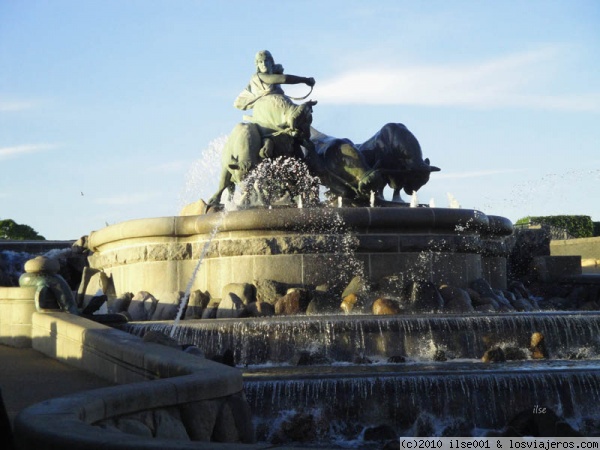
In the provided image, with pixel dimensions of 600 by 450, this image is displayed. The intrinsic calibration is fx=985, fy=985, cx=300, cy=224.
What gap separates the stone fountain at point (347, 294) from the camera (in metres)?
9.35

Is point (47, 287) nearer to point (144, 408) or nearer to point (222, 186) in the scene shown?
point (222, 186)

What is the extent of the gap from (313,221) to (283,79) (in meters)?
4.21

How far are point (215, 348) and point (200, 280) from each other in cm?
429

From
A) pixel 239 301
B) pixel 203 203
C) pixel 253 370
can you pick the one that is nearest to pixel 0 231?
pixel 203 203

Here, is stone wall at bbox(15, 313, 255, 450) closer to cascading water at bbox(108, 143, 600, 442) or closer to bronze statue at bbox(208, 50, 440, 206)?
cascading water at bbox(108, 143, 600, 442)

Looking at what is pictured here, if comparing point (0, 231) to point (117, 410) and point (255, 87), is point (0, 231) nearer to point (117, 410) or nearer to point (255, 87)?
point (255, 87)

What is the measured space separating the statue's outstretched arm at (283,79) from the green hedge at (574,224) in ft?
77.9

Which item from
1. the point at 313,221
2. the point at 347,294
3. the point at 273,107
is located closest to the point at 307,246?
the point at 313,221

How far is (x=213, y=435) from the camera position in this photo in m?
6.38

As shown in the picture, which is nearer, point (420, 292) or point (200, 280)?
point (420, 292)

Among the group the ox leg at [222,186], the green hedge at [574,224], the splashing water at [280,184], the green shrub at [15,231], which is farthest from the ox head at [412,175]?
the green shrub at [15,231]

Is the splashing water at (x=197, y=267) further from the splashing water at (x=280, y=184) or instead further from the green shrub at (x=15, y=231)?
the green shrub at (x=15, y=231)

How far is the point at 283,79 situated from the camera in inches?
733

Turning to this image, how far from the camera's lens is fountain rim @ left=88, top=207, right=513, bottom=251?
50.8ft
